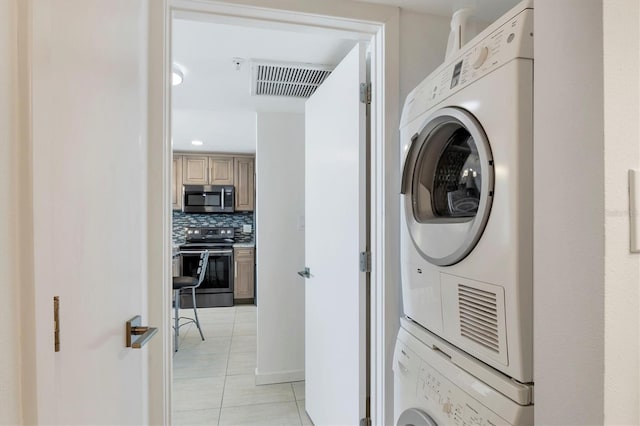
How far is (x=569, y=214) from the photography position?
23.9 inches

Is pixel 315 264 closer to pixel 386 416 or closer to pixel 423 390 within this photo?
pixel 386 416

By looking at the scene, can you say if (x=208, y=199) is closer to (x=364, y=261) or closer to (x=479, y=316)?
(x=364, y=261)

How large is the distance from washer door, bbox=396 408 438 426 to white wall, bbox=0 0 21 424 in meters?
0.97

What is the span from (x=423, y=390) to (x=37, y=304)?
40.4 inches

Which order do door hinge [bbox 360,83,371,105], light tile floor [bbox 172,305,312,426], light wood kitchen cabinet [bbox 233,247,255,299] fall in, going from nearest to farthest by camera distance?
door hinge [bbox 360,83,371,105] < light tile floor [bbox 172,305,312,426] < light wood kitchen cabinet [bbox 233,247,255,299]

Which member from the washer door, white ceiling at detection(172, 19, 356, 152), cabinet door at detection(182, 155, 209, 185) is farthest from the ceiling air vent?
cabinet door at detection(182, 155, 209, 185)

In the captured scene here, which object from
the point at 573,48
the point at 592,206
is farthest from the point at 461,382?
the point at 573,48

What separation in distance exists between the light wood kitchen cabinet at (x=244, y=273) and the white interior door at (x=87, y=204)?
12.8ft

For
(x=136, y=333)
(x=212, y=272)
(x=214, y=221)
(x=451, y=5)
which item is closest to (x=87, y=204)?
(x=136, y=333)

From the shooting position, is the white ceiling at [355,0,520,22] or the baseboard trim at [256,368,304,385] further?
the baseboard trim at [256,368,304,385]

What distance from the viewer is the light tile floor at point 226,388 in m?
2.14

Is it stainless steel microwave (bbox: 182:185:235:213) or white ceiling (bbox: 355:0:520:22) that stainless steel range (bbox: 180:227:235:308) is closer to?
stainless steel microwave (bbox: 182:185:235:213)

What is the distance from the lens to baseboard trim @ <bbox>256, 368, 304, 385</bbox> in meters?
2.56

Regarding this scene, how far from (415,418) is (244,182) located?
184 inches
